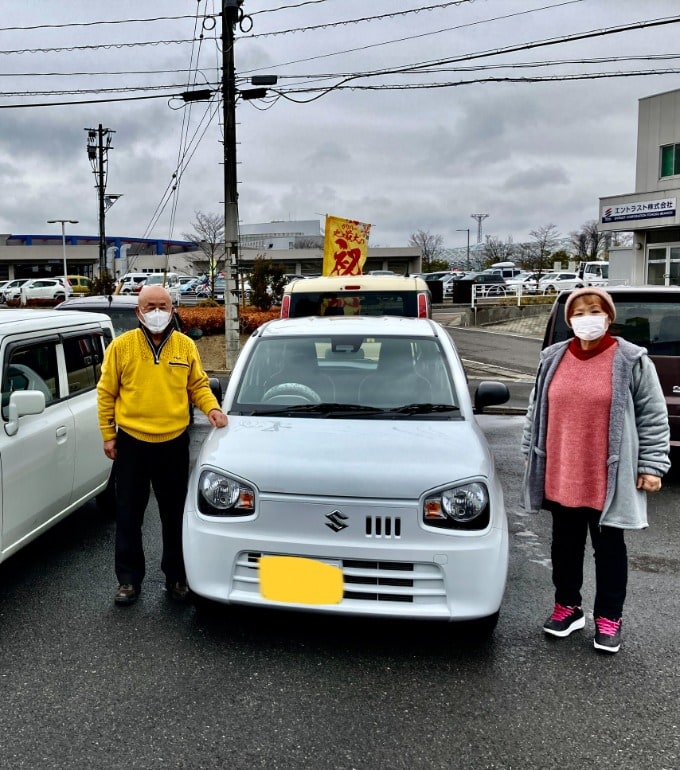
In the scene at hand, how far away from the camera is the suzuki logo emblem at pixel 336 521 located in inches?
127

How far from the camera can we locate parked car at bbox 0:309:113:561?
3.87 meters

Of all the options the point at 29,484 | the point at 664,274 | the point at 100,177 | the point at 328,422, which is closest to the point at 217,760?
the point at 328,422

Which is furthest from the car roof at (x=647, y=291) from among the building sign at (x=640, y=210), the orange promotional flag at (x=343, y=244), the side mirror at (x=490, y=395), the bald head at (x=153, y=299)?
the building sign at (x=640, y=210)

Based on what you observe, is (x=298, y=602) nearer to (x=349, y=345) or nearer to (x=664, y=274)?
(x=349, y=345)

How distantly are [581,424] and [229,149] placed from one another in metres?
13.1

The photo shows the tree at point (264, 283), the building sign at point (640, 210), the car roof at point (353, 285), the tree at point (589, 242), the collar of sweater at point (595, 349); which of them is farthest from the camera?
the tree at point (589, 242)

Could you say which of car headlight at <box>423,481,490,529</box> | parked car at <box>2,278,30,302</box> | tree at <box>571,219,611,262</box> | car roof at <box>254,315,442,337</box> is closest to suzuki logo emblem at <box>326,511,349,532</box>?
car headlight at <box>423,481,490,529</box>

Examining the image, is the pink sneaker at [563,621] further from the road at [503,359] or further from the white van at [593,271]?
the white van at [593,271]

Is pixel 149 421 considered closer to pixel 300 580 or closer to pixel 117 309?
pixel 300 580

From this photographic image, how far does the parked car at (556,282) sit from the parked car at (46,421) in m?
33.9

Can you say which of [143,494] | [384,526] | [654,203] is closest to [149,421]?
[143,494]

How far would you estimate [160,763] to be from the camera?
2.61 m

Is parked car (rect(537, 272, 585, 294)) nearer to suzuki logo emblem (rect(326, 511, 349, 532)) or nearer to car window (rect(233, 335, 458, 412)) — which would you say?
car window (rect(233, 335, 458, 412))

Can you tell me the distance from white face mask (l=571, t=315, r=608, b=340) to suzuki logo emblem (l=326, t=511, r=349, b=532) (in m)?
1.45
